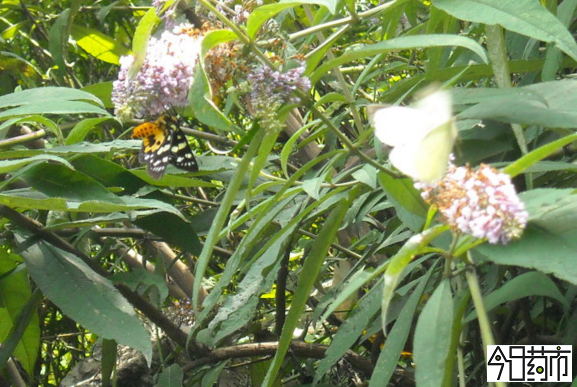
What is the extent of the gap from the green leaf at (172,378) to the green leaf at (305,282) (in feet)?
1.55

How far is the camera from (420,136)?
2.63 feet

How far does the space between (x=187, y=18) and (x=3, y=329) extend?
0.86m

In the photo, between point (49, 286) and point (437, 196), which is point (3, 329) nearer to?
point (49, 286)

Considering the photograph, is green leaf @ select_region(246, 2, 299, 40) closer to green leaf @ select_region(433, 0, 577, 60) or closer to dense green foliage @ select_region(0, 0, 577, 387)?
dense green foliage @ select_region(0, 0, 577, 387)

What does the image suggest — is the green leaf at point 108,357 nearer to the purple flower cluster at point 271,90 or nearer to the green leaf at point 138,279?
the green leaf at point 138,279

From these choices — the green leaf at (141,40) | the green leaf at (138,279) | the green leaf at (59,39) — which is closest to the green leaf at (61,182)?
the green leaf at (138,279)

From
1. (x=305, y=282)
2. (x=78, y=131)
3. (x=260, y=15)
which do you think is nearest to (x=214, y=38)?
(x=260, y=15)

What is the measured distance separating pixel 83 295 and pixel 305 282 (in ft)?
1.47

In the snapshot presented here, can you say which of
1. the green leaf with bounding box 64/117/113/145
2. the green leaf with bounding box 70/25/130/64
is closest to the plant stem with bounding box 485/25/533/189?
the green leaf with bounding box 64/117/113/145

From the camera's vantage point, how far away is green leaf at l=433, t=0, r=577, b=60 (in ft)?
3.17

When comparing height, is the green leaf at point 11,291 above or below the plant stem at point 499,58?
below

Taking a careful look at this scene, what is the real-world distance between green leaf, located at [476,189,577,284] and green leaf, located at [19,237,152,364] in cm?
69

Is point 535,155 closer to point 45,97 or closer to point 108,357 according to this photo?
point 45,97

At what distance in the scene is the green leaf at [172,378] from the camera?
165cm
